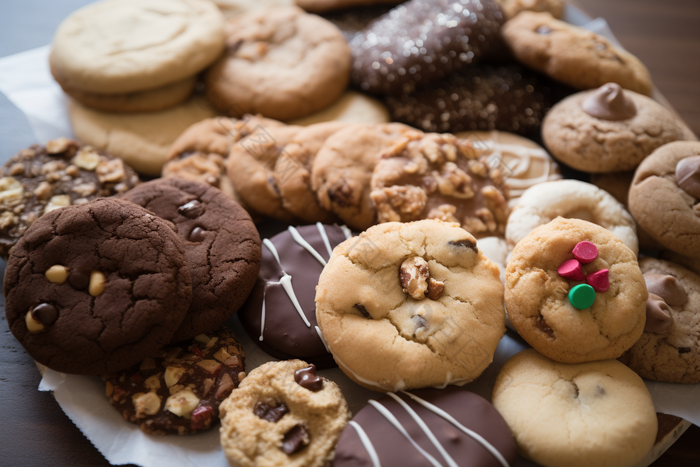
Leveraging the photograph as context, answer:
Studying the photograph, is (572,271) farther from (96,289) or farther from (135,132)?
(135,132)

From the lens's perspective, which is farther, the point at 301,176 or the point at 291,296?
the point at 301,176

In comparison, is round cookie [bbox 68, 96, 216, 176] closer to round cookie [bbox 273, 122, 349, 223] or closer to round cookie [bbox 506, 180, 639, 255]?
round cookie [bbox 273, 122, 349, 223]

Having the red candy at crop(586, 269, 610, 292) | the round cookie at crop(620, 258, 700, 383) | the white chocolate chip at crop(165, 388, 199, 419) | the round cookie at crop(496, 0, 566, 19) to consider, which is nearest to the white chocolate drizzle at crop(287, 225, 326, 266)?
the white chocolate chip at crop(165, 388, 199, 419)

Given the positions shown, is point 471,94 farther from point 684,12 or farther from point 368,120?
point 684,12

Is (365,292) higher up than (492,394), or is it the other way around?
(365,292)


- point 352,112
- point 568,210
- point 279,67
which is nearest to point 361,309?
point 568,210

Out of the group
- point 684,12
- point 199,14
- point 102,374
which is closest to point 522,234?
point 102,374
